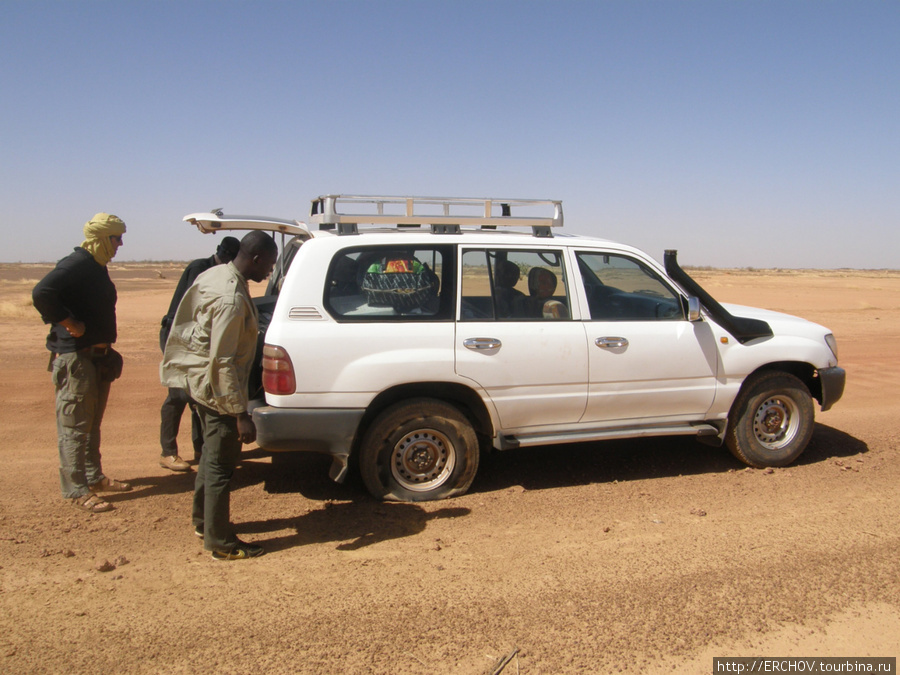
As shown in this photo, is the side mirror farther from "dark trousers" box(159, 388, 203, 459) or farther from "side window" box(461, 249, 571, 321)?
"dark trousers" box(159, 388, 203, 459)

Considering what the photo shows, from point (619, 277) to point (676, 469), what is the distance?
70.5 inches

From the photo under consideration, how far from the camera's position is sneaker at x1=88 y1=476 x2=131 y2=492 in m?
4.95

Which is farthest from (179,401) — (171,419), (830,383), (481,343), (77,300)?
(830,383)

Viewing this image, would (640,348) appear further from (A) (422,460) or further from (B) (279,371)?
(B) (279,371)

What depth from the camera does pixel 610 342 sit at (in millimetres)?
5031

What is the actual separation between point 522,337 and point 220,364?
2181 millimetres

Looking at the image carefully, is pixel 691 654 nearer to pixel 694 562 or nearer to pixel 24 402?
pixel 694 562

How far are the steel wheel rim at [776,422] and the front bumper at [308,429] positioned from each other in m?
3.52

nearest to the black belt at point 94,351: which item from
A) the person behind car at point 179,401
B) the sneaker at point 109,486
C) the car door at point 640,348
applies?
the person behind car at point 179,401

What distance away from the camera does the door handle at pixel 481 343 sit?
4.72m

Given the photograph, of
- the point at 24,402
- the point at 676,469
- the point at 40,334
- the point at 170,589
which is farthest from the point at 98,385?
the point at 40,334

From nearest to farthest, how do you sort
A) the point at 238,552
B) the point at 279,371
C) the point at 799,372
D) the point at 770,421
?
the point at 238,552 → the point at 279,371 → the point at 770,421 → the point at 799,372

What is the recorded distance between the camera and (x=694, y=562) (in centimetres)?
394

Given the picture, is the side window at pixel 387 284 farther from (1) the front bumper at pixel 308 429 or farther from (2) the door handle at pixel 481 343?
(1) the front bumper at pixel 308 429
